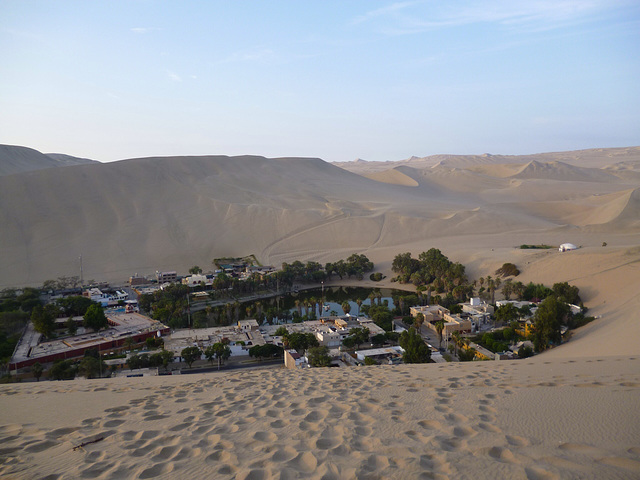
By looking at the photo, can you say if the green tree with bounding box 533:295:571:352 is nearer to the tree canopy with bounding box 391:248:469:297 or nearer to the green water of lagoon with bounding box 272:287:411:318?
the green water of lagoon with bounding box 272:287:411:318

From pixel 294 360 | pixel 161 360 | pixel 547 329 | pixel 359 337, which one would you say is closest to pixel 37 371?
pixel 161 360

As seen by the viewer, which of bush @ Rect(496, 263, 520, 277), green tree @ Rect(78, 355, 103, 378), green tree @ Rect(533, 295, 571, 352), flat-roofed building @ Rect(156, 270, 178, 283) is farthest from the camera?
flat-roofed building @ Rect(156, 270, 178, 283)

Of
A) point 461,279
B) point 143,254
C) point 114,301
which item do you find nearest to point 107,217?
point 143,254

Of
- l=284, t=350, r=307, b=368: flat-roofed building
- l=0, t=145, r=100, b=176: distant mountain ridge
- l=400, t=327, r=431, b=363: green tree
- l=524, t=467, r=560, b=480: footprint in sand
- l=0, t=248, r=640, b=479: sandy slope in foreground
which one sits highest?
l=0, t=145, r=100, b=176: distant mountain ridge

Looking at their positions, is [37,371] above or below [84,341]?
above

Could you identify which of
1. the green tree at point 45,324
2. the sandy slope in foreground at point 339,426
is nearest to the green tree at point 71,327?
the green tree at point 45,324

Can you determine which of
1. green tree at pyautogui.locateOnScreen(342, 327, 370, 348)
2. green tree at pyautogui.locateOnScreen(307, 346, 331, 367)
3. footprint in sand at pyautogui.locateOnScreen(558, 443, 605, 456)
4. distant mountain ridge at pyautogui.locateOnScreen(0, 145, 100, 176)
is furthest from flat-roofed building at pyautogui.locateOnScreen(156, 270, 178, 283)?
distant mountain ridge at pyautogui.locateOnScreen(0, 145, 100, 176)

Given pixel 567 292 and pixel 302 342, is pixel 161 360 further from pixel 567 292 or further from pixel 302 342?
pixel 567 292
